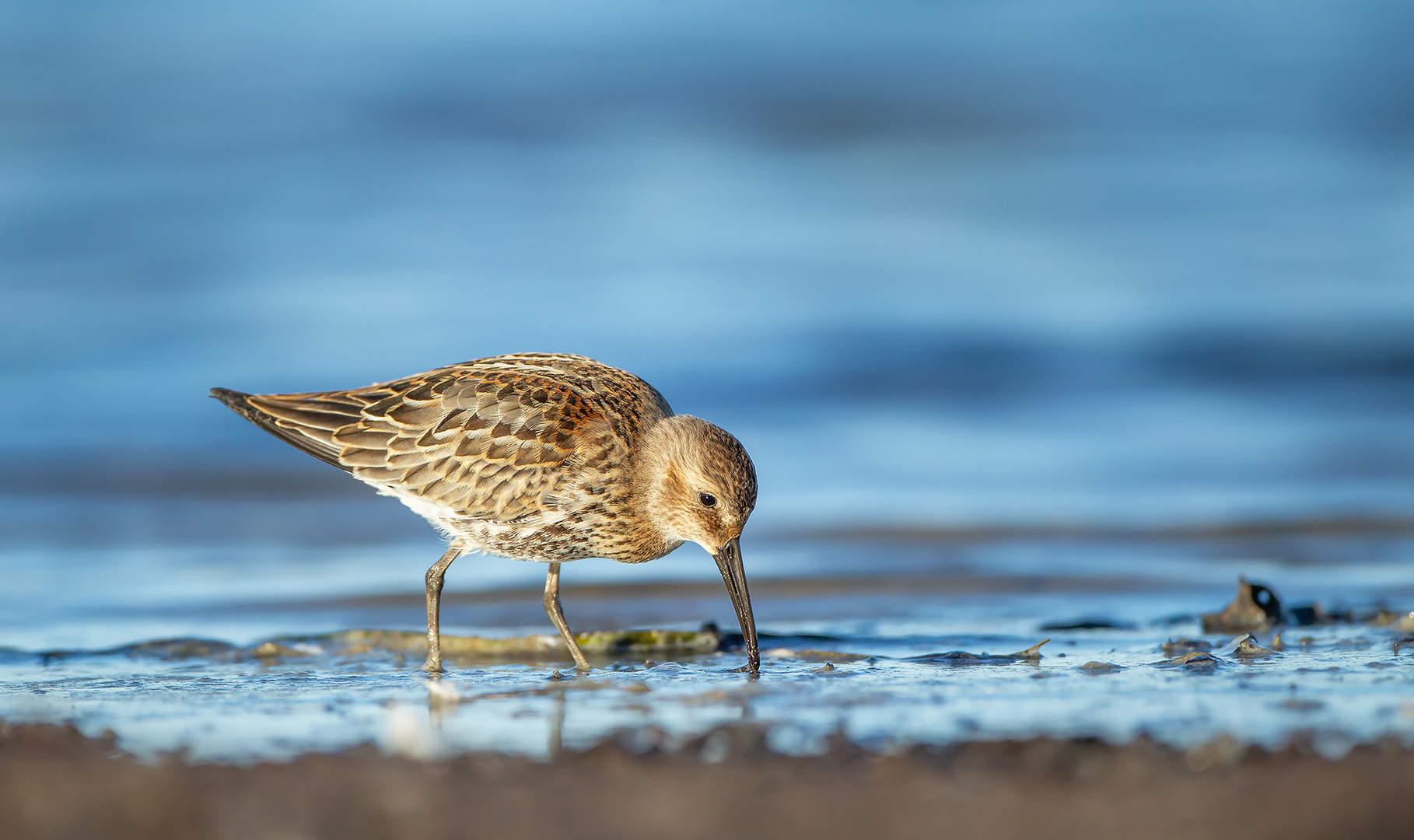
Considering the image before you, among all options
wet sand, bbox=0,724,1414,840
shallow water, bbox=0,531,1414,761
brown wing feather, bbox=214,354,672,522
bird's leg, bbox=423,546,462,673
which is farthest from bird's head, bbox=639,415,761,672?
wet sand, bbox=0,724,1414,840

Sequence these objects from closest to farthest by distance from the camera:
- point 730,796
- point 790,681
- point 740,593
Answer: point 730,796
point 790,681
point 740,593

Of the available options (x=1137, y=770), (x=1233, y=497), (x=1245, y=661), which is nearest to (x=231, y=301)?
(x=1233, y=497)

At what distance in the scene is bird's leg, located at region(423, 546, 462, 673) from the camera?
19.0ft

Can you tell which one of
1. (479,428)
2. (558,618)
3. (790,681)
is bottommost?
(790,681)

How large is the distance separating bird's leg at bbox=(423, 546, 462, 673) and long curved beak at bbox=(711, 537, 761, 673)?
131 centimetres

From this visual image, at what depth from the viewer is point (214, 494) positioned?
10.3m

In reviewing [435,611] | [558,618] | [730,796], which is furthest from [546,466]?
[730,796]

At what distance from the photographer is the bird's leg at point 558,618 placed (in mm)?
5773

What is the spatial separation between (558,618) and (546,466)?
70 centimetres

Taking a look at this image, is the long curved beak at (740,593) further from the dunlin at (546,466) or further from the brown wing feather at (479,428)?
the brown wing feather at (479,428)

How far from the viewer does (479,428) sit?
243 inches

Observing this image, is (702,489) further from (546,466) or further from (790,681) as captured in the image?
(790,681)

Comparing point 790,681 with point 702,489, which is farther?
point 702,489

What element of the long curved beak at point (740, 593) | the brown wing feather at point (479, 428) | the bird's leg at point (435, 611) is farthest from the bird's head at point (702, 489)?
the bird's leg at point (435, 611)
